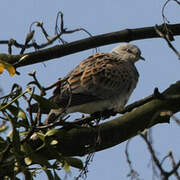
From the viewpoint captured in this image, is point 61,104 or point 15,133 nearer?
point 15,133

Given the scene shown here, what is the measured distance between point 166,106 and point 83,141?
1.70ft

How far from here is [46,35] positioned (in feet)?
11.0

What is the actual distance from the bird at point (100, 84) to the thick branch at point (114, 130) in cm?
112

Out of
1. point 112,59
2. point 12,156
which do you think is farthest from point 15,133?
point 112,59

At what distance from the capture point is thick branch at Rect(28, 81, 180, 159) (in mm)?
2747

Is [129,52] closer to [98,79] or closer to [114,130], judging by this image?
[98,79]

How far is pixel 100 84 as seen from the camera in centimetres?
457

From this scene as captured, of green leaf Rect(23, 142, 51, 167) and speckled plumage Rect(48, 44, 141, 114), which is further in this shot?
speckled plumage Rect(48, 44, 141, 114)

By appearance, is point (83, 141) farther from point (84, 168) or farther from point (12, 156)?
point (12, 156)

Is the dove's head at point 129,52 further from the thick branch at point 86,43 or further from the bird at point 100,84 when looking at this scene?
the thick branch at point 86,43

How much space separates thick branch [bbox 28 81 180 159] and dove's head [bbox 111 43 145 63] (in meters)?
2.63

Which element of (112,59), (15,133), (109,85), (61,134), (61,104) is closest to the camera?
(15,133)

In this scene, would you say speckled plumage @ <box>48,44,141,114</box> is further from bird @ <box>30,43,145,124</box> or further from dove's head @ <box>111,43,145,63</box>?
dove's head @ <box>111,43,145,63</box>

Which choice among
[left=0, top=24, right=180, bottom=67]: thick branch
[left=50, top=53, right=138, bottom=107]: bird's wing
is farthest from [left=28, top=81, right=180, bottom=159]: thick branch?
[left=50, top=53, right=138, bottom=107]: bird's wing
